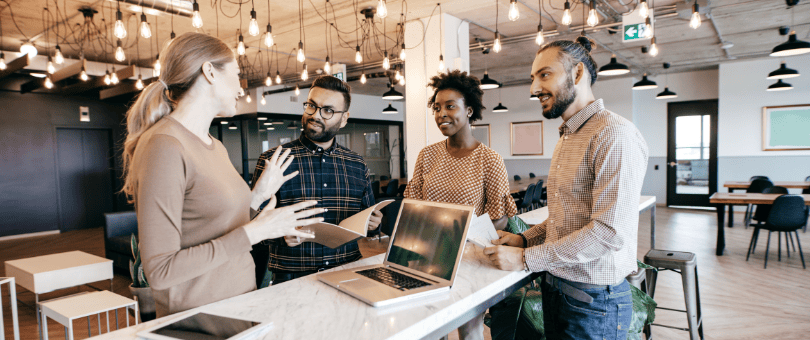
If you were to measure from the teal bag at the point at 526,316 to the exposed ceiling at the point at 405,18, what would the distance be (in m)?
3.96

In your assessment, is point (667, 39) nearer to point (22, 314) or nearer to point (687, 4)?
point (687, 4)

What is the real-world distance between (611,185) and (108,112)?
11027 millimetres

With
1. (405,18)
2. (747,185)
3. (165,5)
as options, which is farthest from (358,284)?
(747,185)

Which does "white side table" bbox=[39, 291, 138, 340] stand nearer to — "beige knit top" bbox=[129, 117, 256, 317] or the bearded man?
"beige knit top" bbox=[129, 117, 256, 317]

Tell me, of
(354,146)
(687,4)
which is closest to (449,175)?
(687,4)

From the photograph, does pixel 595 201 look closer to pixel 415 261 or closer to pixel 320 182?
pixel 415 261

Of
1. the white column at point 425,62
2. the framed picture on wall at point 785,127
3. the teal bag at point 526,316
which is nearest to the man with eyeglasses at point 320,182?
the teal bag at point 526,316

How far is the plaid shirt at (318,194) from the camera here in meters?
1.90

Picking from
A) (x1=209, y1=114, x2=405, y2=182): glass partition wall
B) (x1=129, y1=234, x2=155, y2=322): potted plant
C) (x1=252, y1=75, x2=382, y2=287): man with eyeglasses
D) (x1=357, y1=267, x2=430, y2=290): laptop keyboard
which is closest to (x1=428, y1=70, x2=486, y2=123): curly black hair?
(x1=252, y1=75, x2=382, y2=287): man with eyeglasses

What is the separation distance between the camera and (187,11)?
170 inches

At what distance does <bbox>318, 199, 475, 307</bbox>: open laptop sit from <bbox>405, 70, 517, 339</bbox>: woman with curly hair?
2.12 ft

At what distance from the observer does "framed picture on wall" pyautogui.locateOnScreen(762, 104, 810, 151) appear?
881 centimetres

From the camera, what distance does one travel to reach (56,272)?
3402mm

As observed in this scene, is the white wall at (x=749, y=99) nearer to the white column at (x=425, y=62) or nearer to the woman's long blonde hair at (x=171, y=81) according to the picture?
the white column at (x=425, y=62)
